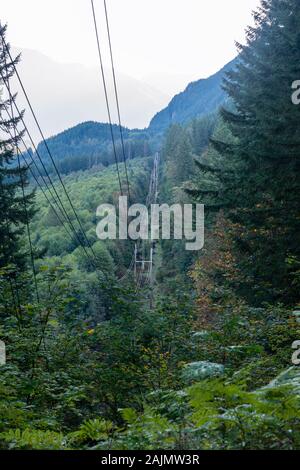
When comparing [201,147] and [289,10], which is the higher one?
[201,147]

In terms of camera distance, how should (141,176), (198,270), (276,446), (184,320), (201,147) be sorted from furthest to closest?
(141,176)
(201,147)
(198,270)
(184,320)
(276,446)

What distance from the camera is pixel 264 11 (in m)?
18.0

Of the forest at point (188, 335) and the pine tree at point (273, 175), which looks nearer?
the forest at point (188, 335)

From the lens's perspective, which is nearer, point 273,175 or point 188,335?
point 188,335

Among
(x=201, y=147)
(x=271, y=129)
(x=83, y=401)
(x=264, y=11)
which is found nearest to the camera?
(x=83, y=401)

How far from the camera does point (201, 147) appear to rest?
7625cm

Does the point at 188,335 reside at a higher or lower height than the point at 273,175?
lower

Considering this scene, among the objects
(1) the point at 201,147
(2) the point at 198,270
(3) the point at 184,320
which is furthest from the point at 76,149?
(3) the point at 184,320

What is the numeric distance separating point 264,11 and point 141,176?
7340cm

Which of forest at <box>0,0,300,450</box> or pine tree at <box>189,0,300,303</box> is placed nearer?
forest at <box>0,0,300,450</box>

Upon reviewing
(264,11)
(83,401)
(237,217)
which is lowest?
(83,401)

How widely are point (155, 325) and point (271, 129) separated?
7.26 m
